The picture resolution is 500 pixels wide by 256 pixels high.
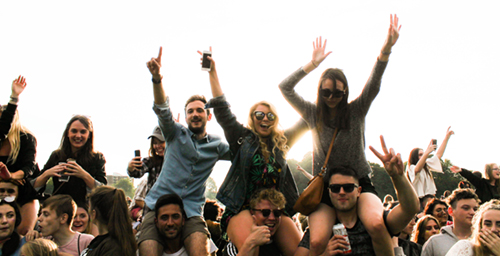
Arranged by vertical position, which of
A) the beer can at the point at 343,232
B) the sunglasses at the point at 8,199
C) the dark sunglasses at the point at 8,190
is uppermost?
the dark sunglasses at the point at 8,190

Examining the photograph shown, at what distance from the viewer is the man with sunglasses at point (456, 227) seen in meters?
5.61

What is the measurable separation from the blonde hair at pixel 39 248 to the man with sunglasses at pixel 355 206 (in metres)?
2.75

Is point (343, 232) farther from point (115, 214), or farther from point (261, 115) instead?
point (115, 214)

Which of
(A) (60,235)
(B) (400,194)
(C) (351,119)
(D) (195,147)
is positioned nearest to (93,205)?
(A) (60,235)

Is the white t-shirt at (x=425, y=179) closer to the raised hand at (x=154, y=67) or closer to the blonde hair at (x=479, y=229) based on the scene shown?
the blonde hair at (x=479, y=229)

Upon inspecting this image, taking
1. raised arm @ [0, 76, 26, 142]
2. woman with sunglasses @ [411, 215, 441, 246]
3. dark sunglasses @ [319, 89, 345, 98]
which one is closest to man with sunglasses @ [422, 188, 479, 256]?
woman with sunglasses @ [411, 215, 441, 246]

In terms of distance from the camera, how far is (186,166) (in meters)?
4.73

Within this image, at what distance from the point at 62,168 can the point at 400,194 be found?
4249 mm

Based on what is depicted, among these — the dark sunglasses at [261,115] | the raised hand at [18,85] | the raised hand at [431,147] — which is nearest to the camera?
the dark sunglasses at [261,115]

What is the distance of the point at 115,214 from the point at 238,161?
5.01 feet

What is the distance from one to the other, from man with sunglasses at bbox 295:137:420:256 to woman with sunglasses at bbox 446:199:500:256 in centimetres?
133

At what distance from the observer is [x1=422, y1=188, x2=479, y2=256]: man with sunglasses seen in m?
5.61

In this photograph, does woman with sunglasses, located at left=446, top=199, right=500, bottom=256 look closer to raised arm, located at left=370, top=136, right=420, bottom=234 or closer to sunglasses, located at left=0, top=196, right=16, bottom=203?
raised arm, located at left=370, top=136, right=420, bottom=234

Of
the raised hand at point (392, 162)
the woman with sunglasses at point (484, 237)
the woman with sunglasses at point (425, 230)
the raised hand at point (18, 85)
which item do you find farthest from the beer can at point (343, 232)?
the raised hand at point (18, 85)
